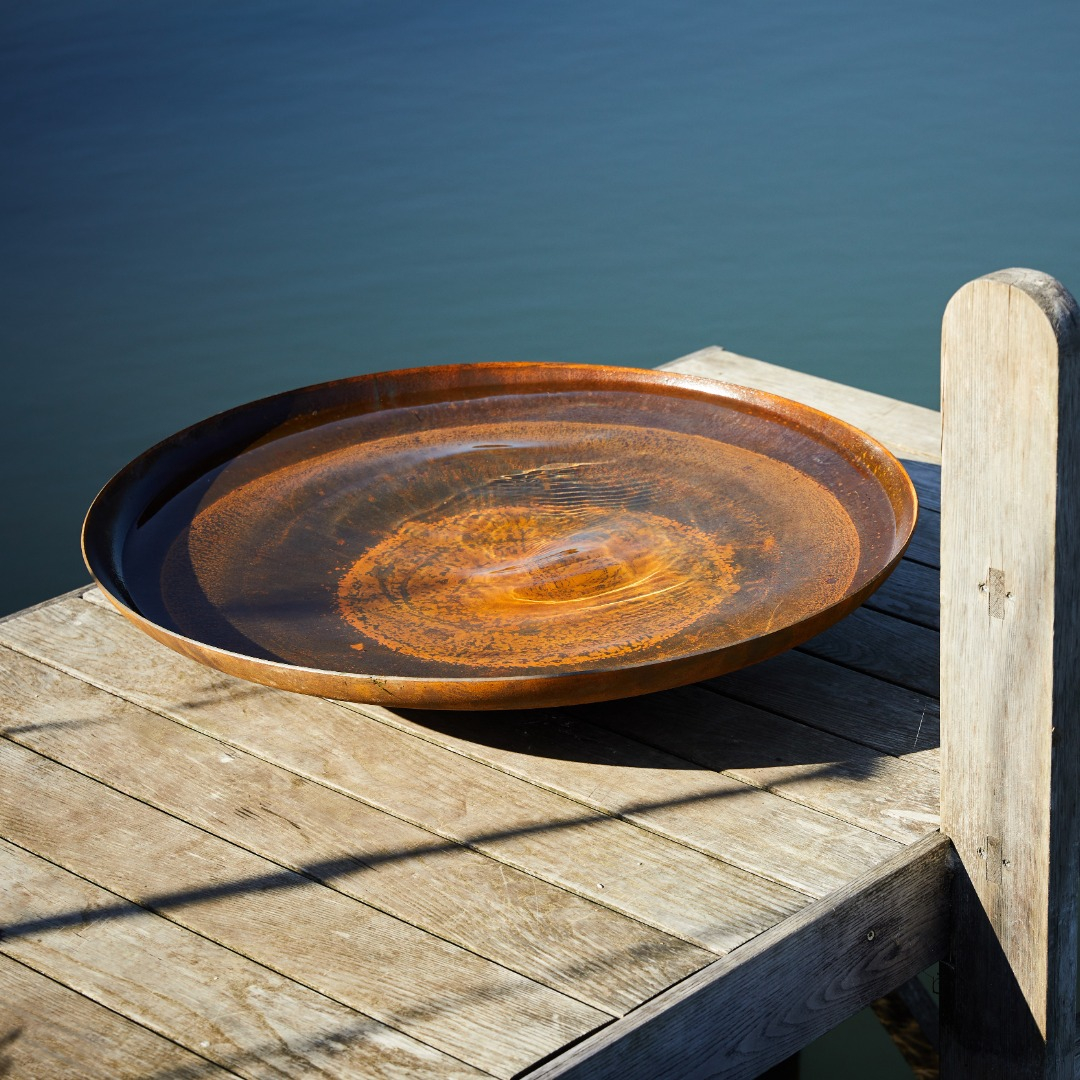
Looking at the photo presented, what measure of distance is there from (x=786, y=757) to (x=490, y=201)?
4949 millimetres

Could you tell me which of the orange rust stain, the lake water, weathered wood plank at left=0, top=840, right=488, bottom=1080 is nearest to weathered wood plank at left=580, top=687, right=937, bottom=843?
the orange rust stain

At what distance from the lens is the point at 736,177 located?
6.45 metres

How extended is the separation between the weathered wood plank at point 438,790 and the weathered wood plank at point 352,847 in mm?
22

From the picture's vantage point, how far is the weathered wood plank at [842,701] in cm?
178

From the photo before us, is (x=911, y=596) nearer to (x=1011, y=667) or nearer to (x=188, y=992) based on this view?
(x=1011, y=667)

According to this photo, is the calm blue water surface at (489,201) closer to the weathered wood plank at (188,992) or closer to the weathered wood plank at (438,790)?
the weathered wood plank at (438,790)

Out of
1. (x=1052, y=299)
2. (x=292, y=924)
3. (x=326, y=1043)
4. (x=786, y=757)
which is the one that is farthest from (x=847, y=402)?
(x=326, y=1043)

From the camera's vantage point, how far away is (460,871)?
156cm

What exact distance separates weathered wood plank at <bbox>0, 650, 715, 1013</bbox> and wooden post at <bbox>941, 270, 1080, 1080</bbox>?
1.21 feet

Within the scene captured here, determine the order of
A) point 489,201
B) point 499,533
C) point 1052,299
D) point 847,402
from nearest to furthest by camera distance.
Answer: point 1052,299, point 499,533, point 847,402, point 489,201

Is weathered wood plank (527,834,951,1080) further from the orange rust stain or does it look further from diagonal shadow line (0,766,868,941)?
the orange rust stain

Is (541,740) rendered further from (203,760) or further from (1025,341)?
(1025,341)

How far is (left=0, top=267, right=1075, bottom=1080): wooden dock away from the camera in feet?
4.49

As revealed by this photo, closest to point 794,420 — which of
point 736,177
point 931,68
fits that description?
point 736,177
